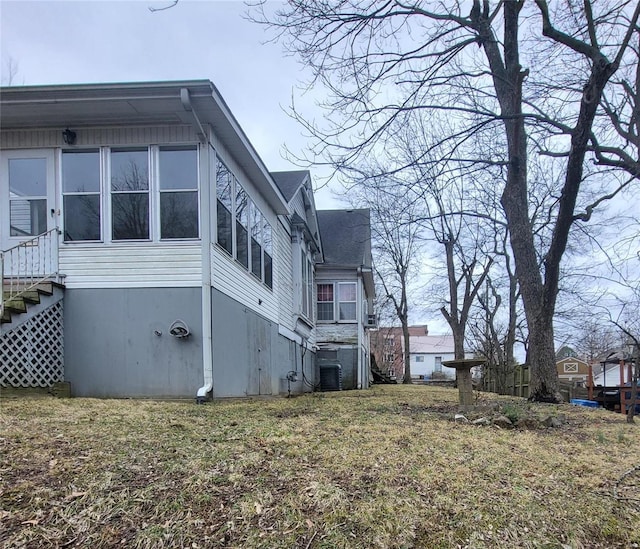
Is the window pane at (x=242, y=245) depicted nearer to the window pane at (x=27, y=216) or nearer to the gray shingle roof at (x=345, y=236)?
the window pane at (x=27, y=216)

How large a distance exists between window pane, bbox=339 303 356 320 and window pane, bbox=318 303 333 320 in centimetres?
38

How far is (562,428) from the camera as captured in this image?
18.2ft

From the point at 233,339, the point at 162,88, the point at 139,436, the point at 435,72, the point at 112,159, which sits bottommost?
the point at 139,436

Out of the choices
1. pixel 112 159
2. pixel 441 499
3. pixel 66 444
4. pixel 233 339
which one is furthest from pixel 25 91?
pixel 441 499

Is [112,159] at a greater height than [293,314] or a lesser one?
greater

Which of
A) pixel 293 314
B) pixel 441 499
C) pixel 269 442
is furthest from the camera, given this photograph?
pixel 293 314

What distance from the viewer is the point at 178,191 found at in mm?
7633

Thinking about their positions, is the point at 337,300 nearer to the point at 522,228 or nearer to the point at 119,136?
the point at 522,228

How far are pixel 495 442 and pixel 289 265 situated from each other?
33.1 feet

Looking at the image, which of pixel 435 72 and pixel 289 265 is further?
pixel 289 265

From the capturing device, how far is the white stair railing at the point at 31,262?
742 cm

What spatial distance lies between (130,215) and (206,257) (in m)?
1.35

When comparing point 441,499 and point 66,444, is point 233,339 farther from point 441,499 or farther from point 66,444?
point 441,499

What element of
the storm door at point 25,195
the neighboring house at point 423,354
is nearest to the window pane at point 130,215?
the storm door at point 25,195
